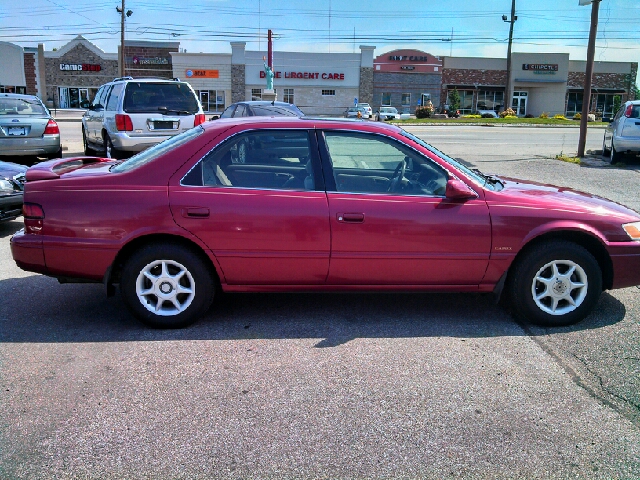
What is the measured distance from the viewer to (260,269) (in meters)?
4.77

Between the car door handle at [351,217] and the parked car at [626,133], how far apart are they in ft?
43.7

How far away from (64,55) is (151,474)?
228 ft

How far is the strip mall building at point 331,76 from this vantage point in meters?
61.8

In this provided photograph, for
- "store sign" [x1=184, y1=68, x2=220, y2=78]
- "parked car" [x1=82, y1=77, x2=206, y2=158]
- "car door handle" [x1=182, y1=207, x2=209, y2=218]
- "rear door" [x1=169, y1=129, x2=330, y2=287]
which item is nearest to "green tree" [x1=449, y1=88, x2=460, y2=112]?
"store sign" [x1=184, y1=68, x2=220, y2=78]

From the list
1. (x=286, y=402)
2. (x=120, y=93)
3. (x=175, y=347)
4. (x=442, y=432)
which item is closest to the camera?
(x=442, y=432)

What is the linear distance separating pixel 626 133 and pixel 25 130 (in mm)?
13989

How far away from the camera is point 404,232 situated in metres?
4.73

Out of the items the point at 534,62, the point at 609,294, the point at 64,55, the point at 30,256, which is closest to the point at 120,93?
the point at 30,256

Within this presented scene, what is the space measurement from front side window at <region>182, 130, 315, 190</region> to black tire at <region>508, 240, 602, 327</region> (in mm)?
1817

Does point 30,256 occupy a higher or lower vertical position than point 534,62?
lower

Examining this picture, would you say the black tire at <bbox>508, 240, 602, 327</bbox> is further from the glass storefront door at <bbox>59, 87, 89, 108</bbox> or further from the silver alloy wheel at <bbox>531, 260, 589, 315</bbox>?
the glass storefront door at <bbox>59, 87, 89, 108</bbox>

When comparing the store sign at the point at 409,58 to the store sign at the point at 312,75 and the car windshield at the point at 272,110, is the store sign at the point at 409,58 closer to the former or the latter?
the store sign at the point at 312,75

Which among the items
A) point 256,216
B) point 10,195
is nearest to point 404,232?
point 256,216

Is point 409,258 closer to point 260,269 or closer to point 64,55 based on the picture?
point 260,269
